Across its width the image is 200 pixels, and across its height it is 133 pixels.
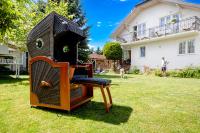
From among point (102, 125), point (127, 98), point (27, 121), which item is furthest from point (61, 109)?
point (127, 98)

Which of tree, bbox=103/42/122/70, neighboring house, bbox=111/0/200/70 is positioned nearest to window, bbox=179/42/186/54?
neighboring house, bbox=111/0/200/70

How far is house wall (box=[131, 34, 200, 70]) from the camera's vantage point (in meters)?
20.6

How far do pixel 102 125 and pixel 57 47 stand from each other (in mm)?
2782

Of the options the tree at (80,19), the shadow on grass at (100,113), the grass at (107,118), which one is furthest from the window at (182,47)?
the shadow on grass at (100,113)

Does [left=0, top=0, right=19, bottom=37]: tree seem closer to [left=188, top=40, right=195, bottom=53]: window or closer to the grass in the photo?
the grass

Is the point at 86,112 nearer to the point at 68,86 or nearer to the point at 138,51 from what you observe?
the point at 68,86

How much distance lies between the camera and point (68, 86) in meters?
4.98

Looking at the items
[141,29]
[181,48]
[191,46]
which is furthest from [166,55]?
[141,29]

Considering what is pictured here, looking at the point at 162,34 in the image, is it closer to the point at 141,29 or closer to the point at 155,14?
the point at 155,14

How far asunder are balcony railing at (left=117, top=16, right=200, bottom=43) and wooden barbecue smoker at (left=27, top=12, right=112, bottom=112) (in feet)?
57.6

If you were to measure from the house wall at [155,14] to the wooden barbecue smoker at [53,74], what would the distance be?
19370 millimetres

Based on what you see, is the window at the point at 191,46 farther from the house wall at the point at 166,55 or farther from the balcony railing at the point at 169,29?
the balcony railing at the point at 169,29

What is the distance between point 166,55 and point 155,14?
5715mm

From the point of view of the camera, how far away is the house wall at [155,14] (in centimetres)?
2255
